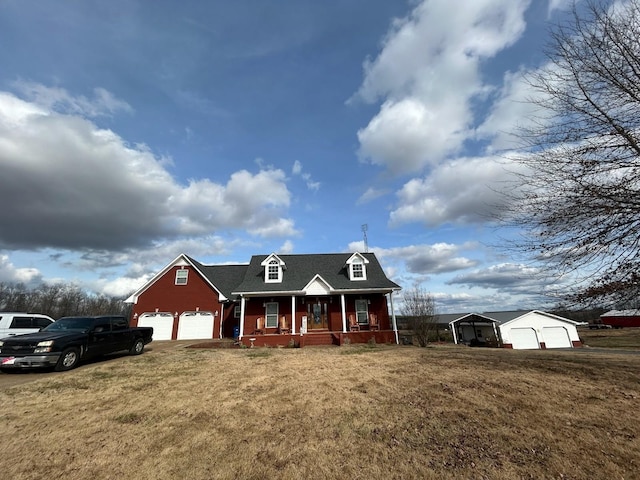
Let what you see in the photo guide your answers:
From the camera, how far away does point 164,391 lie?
746 cm

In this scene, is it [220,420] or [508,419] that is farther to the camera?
[220,420]

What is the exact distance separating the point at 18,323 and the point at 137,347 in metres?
6.80

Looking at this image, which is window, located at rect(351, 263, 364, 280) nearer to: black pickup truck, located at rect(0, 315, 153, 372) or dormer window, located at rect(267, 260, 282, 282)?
dormer window, located at rect(267, 260, 282, 282)

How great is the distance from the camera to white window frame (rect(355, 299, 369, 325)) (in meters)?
22.7

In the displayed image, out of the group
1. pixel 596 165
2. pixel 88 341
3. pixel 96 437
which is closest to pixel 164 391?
pixel 96 437

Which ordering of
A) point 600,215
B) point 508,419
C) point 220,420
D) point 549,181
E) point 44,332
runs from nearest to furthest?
point 508,419, point 220,420, point 600,215, point 549,181, point 44,332

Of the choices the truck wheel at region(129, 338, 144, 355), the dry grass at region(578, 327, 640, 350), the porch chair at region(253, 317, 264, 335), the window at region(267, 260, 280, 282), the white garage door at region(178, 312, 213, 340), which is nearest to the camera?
the truck wheel at region(129, 338, 144, 355)

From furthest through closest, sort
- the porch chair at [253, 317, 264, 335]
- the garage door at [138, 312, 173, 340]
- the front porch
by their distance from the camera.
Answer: the garage door at [138, 312, 173, 340]
the porch chair at [253, 317, 264, 335]
the front porch

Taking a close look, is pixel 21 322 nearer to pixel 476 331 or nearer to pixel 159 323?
pixel 159 323

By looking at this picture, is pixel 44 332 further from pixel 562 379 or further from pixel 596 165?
pixel 596 165

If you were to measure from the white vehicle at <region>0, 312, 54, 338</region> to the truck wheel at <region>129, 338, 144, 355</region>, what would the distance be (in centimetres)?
519

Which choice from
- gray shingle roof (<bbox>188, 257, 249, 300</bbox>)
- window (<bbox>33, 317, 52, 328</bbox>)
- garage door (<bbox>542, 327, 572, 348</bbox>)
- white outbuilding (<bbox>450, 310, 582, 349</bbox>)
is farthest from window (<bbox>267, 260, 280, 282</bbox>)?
garage door (<bbox>542, 327, 572, 348</bbox>)

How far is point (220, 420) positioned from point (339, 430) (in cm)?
222

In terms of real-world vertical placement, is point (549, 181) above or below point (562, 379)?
above
